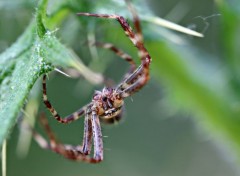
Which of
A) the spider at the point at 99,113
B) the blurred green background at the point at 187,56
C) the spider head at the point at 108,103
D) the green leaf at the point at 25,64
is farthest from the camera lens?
the blurred green background at the point at 187,56

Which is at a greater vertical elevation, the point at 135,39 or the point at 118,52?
the point at 118,52

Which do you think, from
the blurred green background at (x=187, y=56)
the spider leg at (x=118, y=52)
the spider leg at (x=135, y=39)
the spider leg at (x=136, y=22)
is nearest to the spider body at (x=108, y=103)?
the blurred green background at (x=187, y=56)

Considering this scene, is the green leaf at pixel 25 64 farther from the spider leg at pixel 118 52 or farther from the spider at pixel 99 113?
the spider leg at pixel 118 52

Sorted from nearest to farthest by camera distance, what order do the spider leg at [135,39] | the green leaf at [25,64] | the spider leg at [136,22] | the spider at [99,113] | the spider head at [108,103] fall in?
the green leaf at [25,64], the spider leg at [136,22], the spider leg at [135,39], the spider at [99,113], the spider head at [108,103]

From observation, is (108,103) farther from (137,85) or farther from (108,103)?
(137,85)

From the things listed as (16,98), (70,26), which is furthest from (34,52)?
(70,26)

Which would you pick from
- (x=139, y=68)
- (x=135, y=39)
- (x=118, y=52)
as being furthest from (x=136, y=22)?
(x=118, y=52)

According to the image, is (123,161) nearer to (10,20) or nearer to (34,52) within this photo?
(10,20)

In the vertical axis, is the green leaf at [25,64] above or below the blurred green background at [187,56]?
below

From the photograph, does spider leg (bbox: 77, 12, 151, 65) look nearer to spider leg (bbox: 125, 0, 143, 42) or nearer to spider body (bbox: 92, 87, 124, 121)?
spider leg (bbox: 125, 0, 143, 42)
